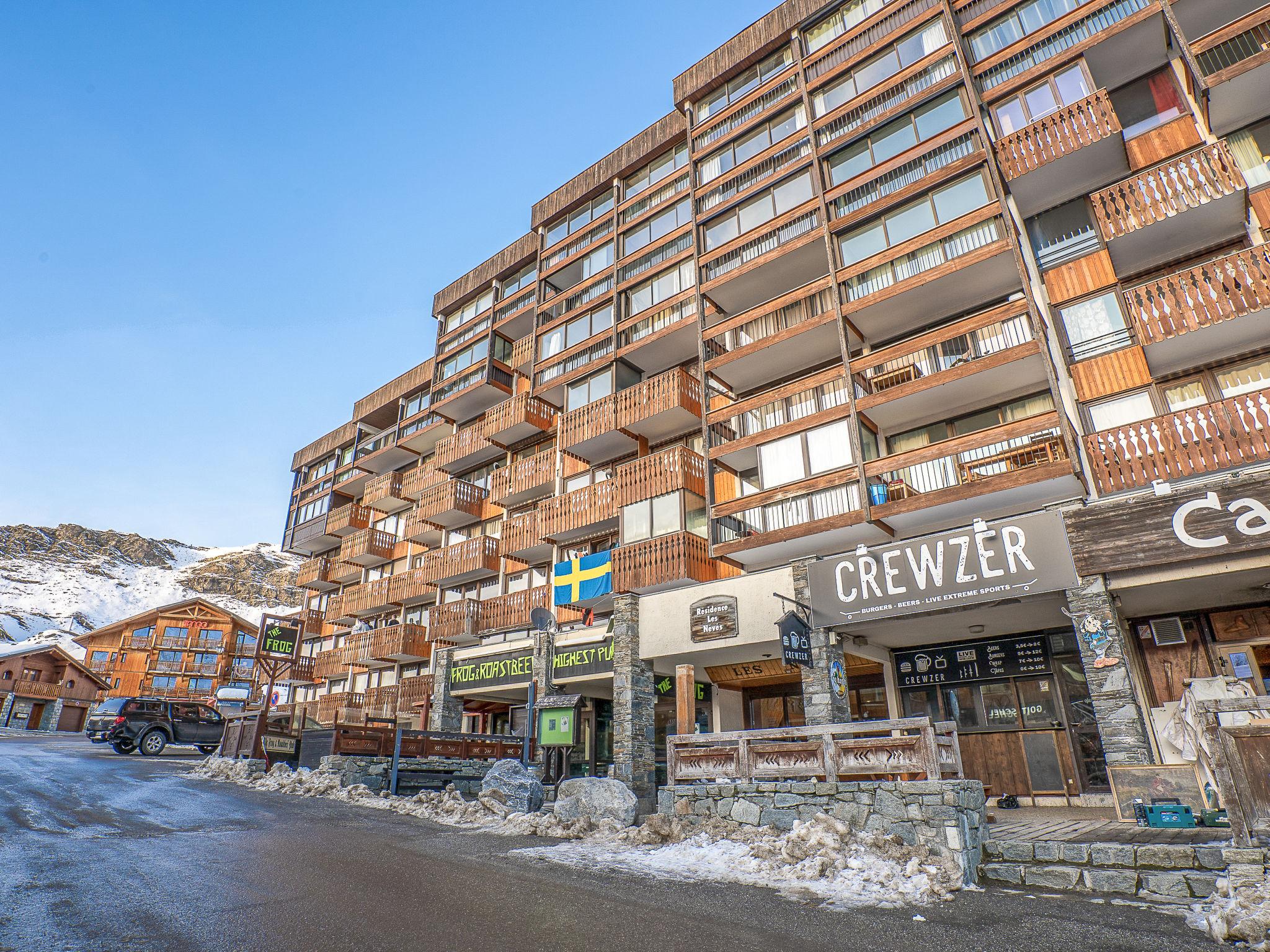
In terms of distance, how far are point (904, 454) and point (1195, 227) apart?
345 inches

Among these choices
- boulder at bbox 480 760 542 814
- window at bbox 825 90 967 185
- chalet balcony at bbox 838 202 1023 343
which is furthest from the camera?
window at bbox 825 90 967 185

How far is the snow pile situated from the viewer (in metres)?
6.22

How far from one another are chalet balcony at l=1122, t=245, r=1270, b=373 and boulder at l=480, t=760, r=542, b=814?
17.3 metres

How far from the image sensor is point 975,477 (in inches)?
640

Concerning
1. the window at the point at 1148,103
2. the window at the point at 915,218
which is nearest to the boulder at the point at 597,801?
the window at the point at 915,218

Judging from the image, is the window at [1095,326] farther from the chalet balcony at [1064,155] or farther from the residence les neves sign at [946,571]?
the residence les neves sign at [946,571]

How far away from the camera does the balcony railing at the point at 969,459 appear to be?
52.9 feet

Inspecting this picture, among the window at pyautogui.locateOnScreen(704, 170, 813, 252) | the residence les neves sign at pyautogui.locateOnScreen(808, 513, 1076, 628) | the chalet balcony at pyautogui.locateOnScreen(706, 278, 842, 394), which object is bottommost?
the residence les neves sign at pyautogui.locateOnScreen(808, 513, 1076, 628)

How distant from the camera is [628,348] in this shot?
2622 cm

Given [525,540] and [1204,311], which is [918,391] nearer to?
[1204,311]

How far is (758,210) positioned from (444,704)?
22.4 meters

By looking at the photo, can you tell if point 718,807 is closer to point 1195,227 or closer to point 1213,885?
point 1213,885

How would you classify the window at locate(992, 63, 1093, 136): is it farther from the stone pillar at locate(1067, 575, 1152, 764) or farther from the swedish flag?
the swedish flag

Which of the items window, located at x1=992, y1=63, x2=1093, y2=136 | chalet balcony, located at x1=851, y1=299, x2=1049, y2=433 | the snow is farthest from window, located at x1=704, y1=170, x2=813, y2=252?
the snow
